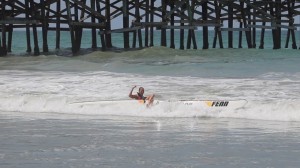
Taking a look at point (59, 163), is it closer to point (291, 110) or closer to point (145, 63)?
point (291, 110)

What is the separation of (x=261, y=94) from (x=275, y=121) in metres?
2.75

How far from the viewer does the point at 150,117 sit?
45.0ft

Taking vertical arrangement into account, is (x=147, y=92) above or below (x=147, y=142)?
below

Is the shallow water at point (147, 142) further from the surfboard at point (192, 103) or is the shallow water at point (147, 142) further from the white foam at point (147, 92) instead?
the white foam at point (147, 92)

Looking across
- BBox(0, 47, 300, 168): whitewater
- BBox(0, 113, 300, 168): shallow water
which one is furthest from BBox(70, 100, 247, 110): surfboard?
BBox(0, 113, 300, 168): shallow water

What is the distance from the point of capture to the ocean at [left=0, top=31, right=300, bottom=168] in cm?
924

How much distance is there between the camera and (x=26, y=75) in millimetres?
20578

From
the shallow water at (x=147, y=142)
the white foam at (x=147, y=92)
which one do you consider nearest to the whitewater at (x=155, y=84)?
the white foam at (x=147, y=92)

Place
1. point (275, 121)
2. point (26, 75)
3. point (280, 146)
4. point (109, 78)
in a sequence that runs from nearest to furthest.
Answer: point (280, 146) < point (275, 121) < point (109, 78) < point (26, 75)

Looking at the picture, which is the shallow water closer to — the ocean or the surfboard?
the ocean

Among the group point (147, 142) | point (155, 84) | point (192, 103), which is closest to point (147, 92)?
point (155, 84)

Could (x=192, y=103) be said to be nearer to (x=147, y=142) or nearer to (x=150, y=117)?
(x=150, y=117)

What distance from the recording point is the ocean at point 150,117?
9.24 m

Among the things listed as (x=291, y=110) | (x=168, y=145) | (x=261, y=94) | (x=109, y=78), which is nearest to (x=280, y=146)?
(x=168, y=145)
